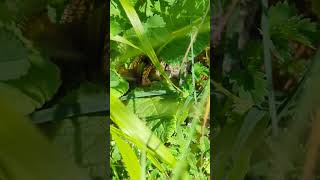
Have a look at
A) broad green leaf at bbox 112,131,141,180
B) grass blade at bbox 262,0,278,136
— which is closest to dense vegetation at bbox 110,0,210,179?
broad green leaf at bbox 112,131,141,180

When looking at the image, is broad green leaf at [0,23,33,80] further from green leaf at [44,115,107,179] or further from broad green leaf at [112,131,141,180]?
broad green leaf at [112,131,141,180]

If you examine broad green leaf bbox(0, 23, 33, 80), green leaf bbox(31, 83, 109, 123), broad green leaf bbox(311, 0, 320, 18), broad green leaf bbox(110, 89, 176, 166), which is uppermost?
broad green leaf bbox(311, 0, 320, 18)

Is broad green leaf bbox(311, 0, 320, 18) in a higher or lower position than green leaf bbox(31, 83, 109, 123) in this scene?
higher

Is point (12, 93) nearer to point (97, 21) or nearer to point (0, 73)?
point (0, 73)

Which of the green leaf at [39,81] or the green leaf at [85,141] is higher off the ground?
the green leaf at [39,81]

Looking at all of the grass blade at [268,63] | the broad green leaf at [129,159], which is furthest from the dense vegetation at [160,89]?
the grass blade at [268,63]

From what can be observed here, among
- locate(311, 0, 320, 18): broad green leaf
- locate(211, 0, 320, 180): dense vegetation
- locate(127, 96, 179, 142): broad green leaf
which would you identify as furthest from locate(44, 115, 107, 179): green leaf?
locate(311, 0, 320, 18): broad green leaf

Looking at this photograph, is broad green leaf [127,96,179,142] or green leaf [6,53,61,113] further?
broad green leaf [127,96,179,142]

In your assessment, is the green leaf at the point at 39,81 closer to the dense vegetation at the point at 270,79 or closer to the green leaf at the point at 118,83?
the green leaf at the point at 118,83
